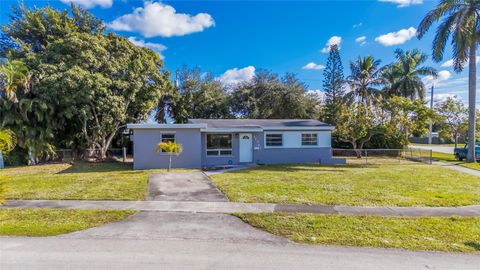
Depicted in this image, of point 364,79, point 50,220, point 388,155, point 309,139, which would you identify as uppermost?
point 364,79

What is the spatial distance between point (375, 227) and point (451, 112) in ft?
96.0

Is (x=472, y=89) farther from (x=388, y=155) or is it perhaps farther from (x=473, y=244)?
(x=473, y=244)

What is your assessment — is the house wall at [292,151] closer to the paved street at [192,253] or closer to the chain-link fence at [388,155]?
the chain-link fence at [388,155]

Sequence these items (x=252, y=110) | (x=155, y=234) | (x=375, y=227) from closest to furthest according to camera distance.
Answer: (x=155, y=234) < (x=375, y=227) < (x=252, y=110)

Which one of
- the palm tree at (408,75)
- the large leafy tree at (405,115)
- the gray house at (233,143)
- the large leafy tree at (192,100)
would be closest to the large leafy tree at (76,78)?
the gray house at (233,143)

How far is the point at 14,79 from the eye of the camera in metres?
16.3

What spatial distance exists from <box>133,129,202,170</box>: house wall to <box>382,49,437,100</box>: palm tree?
80.3 feet

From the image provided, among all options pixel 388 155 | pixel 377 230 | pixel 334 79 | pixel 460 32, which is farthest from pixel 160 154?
pixel 334 79

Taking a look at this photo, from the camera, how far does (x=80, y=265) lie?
14.3 ft

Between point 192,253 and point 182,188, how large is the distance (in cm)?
590

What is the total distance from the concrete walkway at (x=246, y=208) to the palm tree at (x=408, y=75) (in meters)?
26.7

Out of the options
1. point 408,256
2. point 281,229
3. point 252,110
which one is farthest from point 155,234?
point 252,110

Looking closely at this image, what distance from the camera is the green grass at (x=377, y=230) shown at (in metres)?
5.45

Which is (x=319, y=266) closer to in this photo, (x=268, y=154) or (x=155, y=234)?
(x=155, y=234)
